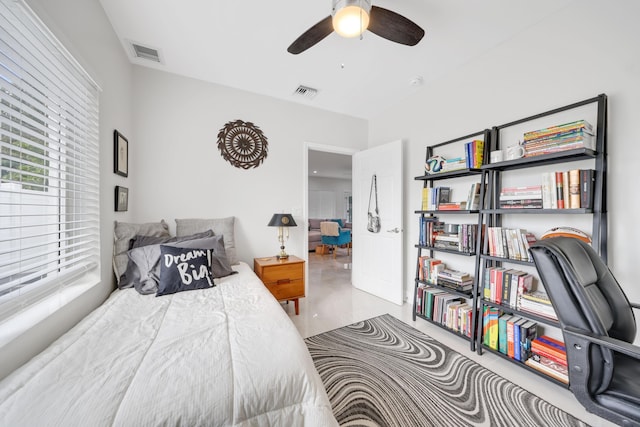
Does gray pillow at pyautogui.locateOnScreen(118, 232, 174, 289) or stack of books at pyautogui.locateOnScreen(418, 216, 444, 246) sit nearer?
gray pillow at pyautogui.locateOnScreen(118, 232, 174, 289)

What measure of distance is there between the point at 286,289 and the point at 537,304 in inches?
82.8

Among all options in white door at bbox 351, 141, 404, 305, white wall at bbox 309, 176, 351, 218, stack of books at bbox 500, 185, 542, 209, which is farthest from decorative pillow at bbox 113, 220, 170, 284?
white wall at bbox 309, 176, 351, 218

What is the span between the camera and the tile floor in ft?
4.98

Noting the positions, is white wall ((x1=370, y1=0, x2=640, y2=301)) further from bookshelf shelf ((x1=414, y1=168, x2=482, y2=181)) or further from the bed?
the bed

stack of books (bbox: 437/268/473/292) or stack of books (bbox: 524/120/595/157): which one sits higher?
stack of books (bbox: 524/120/595/157)

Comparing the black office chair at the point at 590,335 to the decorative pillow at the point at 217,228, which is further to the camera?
the decorative pillow at the point at 217,228

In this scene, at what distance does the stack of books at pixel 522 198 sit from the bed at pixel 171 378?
6.15 ft

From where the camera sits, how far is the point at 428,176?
2533 millimetres

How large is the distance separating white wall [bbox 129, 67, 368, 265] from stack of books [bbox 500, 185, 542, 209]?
2.14 metres

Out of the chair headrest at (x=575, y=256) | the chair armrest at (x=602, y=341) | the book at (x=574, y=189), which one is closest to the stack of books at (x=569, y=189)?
the book at (x=574, y=189)

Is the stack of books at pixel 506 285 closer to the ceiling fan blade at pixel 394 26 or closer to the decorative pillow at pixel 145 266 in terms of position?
the ceiling fan blade at pixel 394 26

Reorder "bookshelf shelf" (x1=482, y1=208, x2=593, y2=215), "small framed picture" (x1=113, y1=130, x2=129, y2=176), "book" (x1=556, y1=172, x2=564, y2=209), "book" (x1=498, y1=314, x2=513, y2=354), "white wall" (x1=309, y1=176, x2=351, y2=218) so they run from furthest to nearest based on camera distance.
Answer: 1. "white wall" (x1=309, y1=176, x2=351, y2=218)
2. "small framed picture" (x1=113, y1=130, x2=129, y2=176)
3. "book" (x1=498, y1=314, x2=513, y2=354)
4. "book" (x1=556, y1=172, x2=564, y2=209)
5. "bookshelf shelf" (x1=482, y1=208, x2=593, y2=215)

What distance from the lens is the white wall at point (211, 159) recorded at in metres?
2.43

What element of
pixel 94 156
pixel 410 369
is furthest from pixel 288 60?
pixel 410 369
